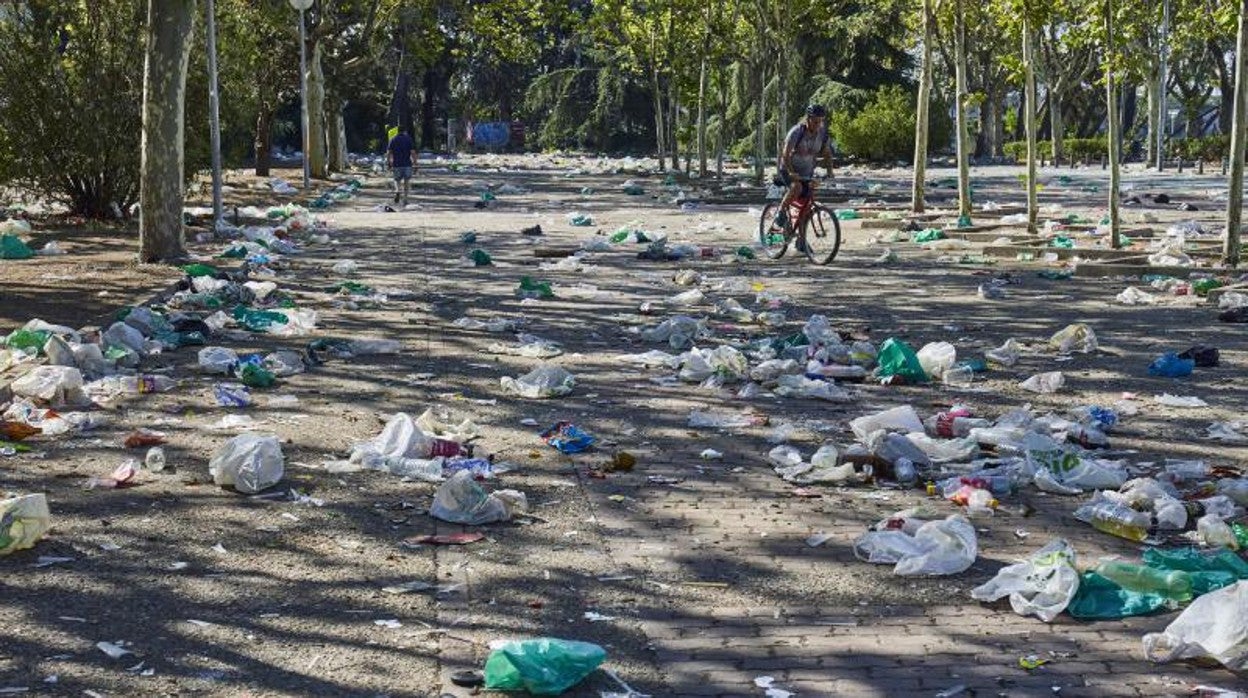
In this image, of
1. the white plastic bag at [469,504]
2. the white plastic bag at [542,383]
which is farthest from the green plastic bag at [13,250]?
the white plastic bag at [469,504]

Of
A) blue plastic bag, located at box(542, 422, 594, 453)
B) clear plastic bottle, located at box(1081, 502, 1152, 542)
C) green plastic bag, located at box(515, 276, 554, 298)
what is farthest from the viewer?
green plastic bag, located at box(515, 276, 554, 298)

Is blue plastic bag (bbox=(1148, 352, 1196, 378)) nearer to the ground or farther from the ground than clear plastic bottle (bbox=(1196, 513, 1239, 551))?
farther from the ground

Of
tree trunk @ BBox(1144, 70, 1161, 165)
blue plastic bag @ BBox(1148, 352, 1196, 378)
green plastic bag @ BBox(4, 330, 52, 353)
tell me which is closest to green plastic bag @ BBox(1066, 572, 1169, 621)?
blue plastic bag @ BBox(1148, 352, 1196, 378)

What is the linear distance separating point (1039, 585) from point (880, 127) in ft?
150

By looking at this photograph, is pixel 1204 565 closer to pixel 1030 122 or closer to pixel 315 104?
pixel 1030 122

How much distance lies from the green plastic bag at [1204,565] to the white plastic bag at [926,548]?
660 mm

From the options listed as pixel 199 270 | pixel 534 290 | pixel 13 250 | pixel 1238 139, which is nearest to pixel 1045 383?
pixel 534 290

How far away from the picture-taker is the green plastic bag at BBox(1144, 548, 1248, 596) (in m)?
5.50

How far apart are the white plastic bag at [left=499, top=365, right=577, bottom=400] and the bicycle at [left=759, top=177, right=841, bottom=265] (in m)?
8.36

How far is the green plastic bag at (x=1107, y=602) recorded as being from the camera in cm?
527

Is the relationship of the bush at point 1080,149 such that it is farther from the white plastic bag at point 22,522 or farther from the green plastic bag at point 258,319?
the white plastic bag at point 22,522

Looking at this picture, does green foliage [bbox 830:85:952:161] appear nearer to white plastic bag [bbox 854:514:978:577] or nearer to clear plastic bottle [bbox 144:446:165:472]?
clear plastic bottle [bbox 144:446:165:472]

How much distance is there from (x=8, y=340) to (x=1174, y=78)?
57.8 meters

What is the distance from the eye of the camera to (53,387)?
8617 mm
